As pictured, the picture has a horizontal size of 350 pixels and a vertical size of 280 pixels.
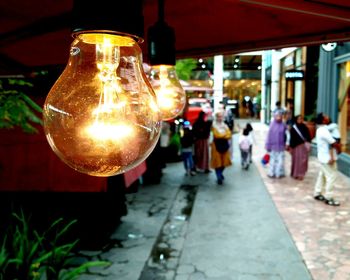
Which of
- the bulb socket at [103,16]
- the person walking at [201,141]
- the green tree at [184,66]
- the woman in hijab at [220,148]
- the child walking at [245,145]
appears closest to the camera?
the bulb socket at [103,16]

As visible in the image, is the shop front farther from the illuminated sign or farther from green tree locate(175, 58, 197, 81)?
green tree locate(175, 58, 197, 81)

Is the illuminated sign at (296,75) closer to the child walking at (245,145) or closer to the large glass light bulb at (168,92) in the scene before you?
the child walking at (245,145)

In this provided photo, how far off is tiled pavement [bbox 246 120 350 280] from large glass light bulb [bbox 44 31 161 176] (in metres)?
4.65

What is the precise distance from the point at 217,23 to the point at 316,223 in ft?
18.7

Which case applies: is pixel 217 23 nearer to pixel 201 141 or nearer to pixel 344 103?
pixel 201 141

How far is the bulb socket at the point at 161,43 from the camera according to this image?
6.41ft

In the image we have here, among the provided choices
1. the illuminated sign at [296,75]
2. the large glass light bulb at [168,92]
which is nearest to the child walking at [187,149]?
the illuminated sign at [296,75]

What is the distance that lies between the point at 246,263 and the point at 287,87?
17098mm

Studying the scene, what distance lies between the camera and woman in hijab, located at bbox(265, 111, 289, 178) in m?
10.6

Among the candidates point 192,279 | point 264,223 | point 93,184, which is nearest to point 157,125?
point 192,279

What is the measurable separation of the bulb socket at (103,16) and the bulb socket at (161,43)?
107 centimetres

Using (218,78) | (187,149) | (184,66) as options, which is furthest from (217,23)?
(184,66)

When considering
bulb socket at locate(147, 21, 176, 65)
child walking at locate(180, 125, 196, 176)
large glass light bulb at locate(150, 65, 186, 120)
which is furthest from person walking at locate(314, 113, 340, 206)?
bulb socket at locate(147, 21, 176, 65)

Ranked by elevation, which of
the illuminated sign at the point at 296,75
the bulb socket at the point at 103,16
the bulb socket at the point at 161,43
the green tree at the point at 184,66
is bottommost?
the bulb socket at the point at 103,16
